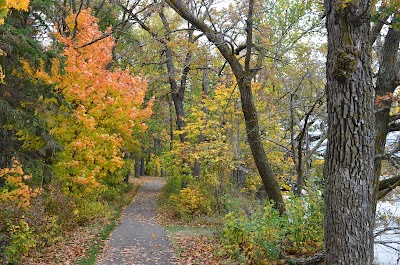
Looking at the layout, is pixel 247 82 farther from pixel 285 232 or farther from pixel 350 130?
pixel 350 130

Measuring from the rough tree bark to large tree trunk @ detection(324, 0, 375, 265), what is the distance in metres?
2.63

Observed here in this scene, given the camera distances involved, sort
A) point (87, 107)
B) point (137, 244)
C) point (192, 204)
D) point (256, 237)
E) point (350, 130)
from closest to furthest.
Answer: point (350, 130)
point (256, 237)
point (137, 244)
point (87, 107)
point (192, 204)

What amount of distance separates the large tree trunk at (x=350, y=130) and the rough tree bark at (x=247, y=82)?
2630 millimetres

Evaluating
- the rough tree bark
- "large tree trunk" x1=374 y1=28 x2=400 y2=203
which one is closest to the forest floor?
the rough tree bark

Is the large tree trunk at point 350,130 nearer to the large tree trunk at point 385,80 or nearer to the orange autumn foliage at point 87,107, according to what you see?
the large tree trunk at point 385,80

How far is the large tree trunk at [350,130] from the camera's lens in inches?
145

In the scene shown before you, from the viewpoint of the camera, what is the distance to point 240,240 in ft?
25.8

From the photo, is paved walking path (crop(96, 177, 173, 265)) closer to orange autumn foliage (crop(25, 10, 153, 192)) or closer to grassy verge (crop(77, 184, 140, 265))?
grassy verge (crop(77, 184, 140, 265))

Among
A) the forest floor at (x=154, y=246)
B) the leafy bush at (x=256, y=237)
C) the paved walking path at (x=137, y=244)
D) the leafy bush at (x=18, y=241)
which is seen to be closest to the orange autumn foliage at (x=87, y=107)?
the paved walking path at (x=137, y=244)

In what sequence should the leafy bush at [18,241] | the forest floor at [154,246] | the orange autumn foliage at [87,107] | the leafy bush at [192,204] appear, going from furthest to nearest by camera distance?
the leafy bush at [192,204]
the orange autumn foliage at [87,107]
the forest floor at [154,246]
the leafy bush at [18,241]

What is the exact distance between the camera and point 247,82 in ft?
22.0

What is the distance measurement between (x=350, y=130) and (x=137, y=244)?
322 inches

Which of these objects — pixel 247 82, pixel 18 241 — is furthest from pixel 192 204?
pixel 247 82

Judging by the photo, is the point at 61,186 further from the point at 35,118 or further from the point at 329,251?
the point at 329,251
